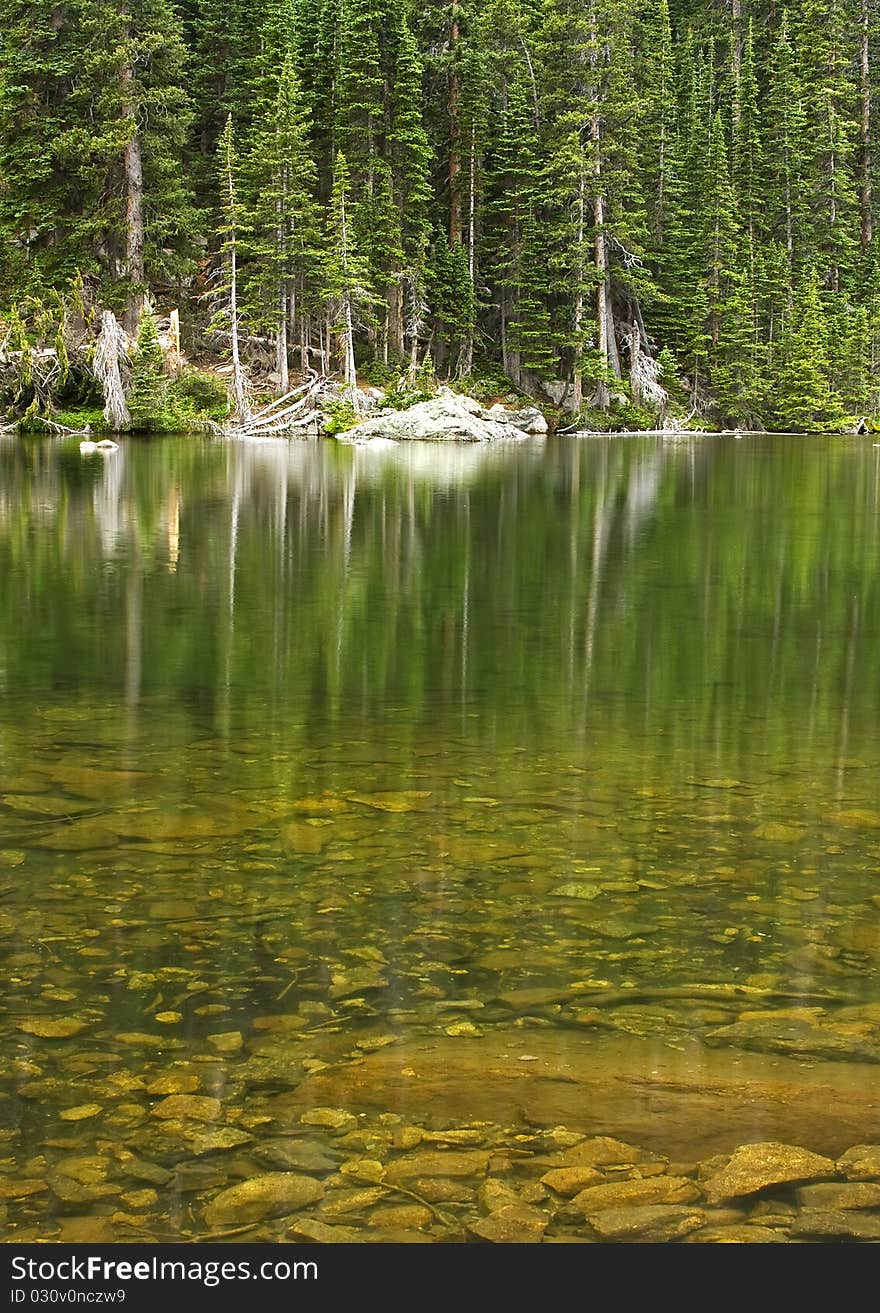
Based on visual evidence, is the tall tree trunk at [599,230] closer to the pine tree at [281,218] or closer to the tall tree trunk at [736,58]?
the pine tree at [281,218]

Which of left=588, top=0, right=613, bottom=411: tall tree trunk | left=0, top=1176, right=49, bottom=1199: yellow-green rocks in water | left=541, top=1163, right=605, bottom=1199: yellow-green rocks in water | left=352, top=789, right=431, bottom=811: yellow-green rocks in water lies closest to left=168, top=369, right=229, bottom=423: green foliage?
left=588, top=0, right=613, bottom=411: tall tree trunk

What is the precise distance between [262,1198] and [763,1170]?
49.1 inches

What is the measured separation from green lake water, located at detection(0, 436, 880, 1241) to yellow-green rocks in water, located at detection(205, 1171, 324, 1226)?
2 cm

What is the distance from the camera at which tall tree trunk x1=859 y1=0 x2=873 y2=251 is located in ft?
226

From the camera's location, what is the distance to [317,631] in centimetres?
1030

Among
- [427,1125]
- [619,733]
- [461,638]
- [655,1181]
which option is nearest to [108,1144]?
[427,1125]

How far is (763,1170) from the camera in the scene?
322 cm

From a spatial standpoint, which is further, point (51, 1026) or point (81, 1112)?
point (51, 1026)

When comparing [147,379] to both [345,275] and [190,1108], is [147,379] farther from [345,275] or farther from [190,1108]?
[190,1108]

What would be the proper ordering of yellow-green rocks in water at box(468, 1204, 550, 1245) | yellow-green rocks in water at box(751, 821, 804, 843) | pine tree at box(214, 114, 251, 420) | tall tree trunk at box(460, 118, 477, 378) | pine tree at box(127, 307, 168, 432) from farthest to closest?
1. tall tree trunk at box(460, 118, 477, 378)
2. pine tree at box(214, 114, 251, 420)
3. pine tree at box(127, 307, 168, 432)
4. yellow-green rocks in water at box(751, 821, 804, 843)
5. yellow-green rocks in water at box(468, 1204, 550, 1245)

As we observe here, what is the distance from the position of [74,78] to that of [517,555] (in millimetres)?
40666

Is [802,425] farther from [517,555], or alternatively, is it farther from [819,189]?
[517,555]

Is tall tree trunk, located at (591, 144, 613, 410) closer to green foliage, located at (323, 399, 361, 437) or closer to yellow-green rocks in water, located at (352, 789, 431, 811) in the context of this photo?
green foliage, located at (323, 399, 361, 437)

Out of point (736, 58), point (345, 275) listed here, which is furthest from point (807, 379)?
point (736, 58)
